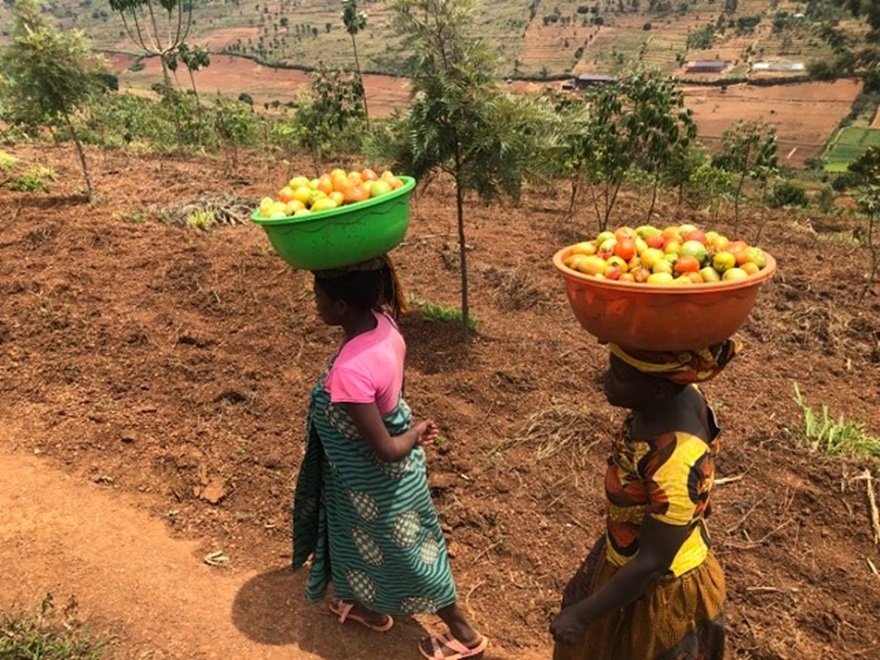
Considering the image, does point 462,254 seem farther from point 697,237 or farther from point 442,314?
point 697,237

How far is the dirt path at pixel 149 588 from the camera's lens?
2.57m

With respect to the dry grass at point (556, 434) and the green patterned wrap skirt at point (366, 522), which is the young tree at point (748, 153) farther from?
the green patterned wrap skirt at point (366, 522)

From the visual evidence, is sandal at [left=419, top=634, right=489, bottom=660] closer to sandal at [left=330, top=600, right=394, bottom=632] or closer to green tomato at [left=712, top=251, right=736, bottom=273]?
sandal at [left=330, top=600, right=394, bottom=632]

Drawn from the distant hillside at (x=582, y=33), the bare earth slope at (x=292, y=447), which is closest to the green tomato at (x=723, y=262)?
the bare earth slope at (x=292, y=447)

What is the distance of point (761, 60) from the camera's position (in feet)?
215

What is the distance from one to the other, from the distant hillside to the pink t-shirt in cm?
5545

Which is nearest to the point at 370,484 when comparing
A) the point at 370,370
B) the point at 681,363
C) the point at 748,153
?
the point at 370,370

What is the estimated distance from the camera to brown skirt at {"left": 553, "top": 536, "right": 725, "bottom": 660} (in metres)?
1.66

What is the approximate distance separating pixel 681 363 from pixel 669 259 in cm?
24

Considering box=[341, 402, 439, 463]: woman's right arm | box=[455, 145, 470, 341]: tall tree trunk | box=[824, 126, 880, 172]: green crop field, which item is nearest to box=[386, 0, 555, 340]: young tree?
box=[455, 145, 470, 341]: tall tree trunk

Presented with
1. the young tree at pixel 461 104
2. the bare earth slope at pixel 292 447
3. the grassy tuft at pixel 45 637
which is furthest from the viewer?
the young tree at pixel 461 104

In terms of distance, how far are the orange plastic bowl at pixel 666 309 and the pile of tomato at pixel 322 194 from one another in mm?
838

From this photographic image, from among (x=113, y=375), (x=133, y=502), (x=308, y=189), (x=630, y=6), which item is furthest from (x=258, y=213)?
(x=630, y=6)

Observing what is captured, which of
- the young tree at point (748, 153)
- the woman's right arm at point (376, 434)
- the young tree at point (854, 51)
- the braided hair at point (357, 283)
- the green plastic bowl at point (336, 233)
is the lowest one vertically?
the young tree at point (854, 51)
